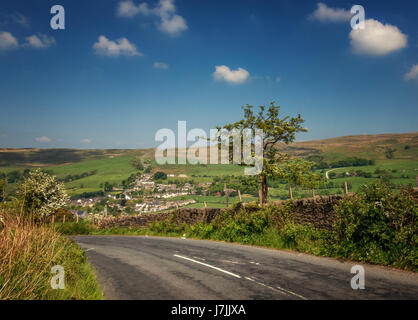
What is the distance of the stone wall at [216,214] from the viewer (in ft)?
37.2

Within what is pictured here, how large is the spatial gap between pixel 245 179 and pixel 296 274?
1308 cm

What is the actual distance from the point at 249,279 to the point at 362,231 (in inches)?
185

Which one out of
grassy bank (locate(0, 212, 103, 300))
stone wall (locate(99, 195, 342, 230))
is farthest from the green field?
grassy bank (locate(0, 212, 103, 300))

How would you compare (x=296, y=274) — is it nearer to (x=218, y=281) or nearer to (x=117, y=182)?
(x=218, y=281)

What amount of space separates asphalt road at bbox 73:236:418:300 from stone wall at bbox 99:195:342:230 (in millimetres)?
2184

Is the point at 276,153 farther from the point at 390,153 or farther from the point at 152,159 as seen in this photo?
the point at 152,159

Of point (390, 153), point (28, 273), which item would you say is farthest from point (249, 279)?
point (390, 153)

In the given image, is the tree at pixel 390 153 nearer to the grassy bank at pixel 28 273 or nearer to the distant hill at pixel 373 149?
the distant hill at pixel 373 149

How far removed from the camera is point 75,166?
119 meters

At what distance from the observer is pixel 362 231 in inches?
353

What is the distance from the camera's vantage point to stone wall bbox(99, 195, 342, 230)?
11.3m

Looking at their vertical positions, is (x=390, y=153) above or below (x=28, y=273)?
above

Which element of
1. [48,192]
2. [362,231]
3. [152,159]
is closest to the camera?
[362,231]
